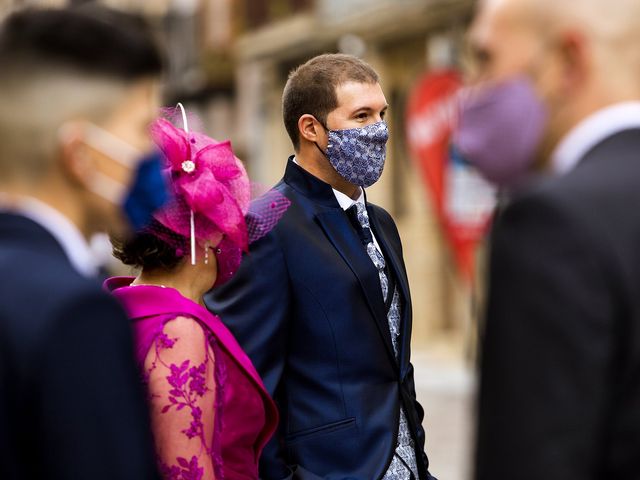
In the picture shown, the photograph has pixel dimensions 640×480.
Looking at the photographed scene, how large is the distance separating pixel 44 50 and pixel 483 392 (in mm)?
831

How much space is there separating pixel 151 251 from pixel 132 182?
1035 mm

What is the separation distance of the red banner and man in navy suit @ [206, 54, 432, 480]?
912 centimetres

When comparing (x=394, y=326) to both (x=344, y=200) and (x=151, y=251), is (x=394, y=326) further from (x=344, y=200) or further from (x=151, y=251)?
→ (x=151, y=251)

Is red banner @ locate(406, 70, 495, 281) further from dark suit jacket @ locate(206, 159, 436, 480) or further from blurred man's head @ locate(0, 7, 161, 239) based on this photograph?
blurred man's head @ locate(0, 7, 161, 239)

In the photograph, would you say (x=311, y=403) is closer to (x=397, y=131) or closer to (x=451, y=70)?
(x=451, y=70)

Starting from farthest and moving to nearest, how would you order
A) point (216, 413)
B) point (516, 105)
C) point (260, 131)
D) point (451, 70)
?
point (260, 131)
point (451, 70)
point (216, 413)
point (516, 105)

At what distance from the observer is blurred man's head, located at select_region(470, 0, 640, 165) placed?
5.84 ft

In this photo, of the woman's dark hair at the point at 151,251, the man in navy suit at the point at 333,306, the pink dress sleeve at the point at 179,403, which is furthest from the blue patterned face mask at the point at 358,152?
the pink dress sleeve at the point at 179,403

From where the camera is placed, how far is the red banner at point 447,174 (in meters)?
13.0

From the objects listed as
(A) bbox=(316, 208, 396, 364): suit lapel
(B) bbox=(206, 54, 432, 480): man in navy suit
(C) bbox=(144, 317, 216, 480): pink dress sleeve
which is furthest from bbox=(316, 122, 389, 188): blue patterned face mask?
(C) bbox=(144, 317, 216, 480): pink dress sleeve

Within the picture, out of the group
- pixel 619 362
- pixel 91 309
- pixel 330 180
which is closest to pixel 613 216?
pixel 619 362

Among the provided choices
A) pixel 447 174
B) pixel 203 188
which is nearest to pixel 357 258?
pixel 203 188

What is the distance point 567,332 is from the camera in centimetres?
166

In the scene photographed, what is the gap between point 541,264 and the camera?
1.67 m
